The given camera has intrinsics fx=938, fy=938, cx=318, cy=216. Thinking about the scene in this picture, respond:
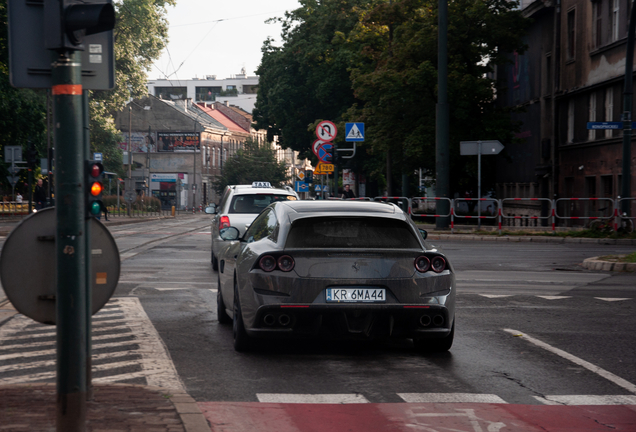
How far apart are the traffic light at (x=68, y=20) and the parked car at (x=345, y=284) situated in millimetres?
3725

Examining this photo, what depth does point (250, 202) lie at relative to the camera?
653 inches

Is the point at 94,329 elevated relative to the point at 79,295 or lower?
lower

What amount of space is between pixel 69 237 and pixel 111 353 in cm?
376

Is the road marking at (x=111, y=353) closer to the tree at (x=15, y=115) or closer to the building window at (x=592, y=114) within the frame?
the building window at (x=592, y=114)

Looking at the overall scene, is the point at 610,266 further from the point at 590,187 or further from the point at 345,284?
the point at 590,187

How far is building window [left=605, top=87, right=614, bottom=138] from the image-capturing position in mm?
33375

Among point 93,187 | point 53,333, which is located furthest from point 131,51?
point 93,187

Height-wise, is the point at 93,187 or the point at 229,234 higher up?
the point at 93,187

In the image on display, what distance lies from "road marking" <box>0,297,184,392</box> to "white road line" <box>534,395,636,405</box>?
8.47 ft

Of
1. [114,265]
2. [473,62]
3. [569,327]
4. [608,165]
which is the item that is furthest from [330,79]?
[114,265]

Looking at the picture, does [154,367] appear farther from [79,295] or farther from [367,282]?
[79,295]

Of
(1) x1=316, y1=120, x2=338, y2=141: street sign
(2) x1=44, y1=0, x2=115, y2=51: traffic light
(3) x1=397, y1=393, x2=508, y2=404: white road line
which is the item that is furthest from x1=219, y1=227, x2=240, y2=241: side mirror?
(1) x1=316, y1=120, x2=338, y2=141: street sign

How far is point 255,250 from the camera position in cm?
834

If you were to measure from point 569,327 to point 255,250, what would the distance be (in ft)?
12.8
